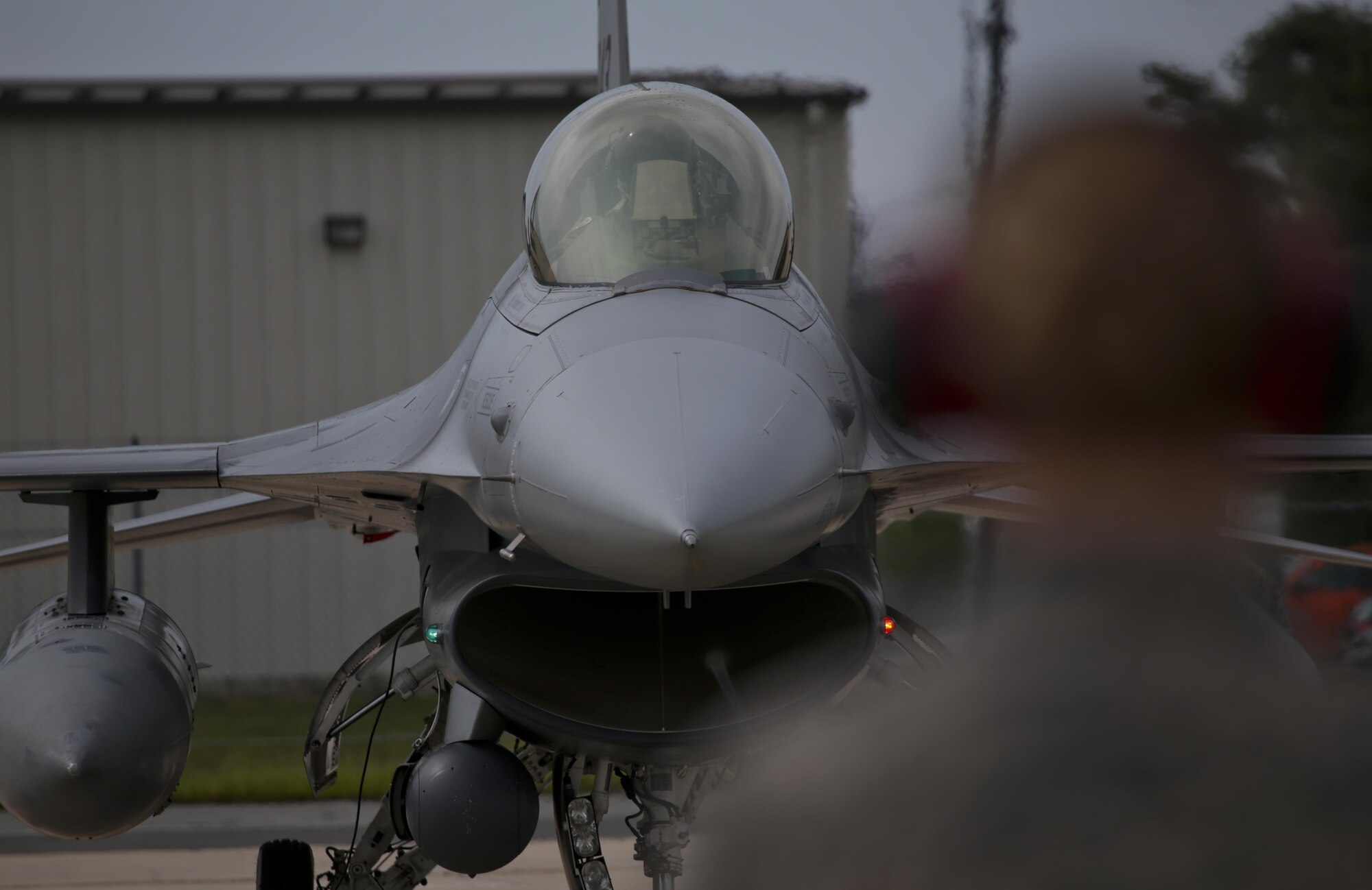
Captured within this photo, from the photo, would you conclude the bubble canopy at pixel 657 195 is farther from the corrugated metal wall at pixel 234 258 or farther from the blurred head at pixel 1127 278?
the corrugated metal wall at pixel 234 258

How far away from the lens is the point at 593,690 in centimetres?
378

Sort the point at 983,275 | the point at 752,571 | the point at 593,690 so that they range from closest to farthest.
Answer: the point at 983,275, the point at 752,571, the point at 593,690

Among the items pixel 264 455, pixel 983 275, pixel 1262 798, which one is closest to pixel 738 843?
pixel 1262 798

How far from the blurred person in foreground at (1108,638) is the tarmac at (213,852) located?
153 inches

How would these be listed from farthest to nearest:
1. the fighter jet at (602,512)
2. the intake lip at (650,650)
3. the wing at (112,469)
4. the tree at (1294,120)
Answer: the wing at (112,469)
the intake lip at (650,650)
the fighter jet at (602,512)
the tree at (1294,120)

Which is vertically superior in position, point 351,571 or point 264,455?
point 264,455

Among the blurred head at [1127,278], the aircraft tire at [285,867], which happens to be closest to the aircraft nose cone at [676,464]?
the blurred head at [1127,278]

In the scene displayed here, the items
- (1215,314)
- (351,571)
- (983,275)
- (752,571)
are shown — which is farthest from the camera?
(351,571)

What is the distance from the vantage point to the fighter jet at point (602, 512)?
112 inches

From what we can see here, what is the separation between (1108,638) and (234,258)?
12842mm

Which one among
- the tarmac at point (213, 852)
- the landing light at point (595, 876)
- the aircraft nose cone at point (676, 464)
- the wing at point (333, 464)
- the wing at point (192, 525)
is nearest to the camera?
the aircraft nose cone at point (676, 464)

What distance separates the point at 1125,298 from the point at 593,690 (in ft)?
6.22

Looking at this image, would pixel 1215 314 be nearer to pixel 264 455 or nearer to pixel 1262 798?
pixel 1262 798

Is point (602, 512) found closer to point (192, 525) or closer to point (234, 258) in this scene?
point (192, 525)
